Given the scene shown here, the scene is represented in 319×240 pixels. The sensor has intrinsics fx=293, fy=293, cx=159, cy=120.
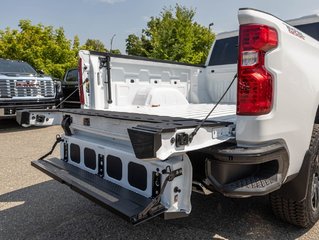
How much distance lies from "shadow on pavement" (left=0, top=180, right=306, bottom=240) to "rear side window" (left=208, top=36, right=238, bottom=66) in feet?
8.59

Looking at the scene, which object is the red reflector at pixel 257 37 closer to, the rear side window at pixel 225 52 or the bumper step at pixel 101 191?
the bumper step at pixel 101 191

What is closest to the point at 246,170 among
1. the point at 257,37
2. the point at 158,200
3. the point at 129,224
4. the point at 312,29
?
the point at 158,200

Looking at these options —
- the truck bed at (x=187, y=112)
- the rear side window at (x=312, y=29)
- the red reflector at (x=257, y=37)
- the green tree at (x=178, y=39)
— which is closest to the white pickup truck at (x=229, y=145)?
the red reflector at (x=257, y=37)

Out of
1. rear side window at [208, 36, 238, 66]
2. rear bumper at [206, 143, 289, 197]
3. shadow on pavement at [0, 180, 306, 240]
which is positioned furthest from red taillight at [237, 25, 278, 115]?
rear side window at [208, 36, 238, 66]

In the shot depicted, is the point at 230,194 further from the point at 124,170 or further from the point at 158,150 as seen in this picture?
the point at 124,170

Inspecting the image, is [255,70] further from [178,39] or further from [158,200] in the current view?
[178,39]

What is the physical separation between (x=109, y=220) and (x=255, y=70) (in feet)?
7.17

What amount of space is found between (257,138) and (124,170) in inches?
45.1

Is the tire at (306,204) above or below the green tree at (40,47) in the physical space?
below

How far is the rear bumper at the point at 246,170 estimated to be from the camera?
200 cm

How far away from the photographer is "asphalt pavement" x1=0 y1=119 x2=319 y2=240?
285 cm

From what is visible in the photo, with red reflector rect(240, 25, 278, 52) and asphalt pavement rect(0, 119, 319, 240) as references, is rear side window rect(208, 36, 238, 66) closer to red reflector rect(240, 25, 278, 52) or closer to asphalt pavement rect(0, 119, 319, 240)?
asphalt pavement rect(0, 119, 319, 240)

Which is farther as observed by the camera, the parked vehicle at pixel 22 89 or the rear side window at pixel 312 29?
the parked vehicle at pixel 22 89

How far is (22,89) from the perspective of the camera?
8.87 meters
